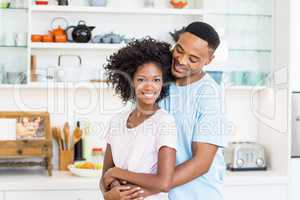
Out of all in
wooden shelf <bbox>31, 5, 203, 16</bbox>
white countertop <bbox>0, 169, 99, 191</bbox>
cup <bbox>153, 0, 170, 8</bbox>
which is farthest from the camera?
cup <bbox>153, 0, 170, 8</bbox>

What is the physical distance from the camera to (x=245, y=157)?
333 cm

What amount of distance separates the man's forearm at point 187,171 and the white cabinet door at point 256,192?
1.53m

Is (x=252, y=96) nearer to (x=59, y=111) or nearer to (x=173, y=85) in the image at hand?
(x=59, y=111)

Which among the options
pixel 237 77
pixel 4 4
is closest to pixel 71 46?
pixel 4 4

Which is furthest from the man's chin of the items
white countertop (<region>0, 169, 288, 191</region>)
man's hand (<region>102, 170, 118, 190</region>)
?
white countertop (<region>0, 169, 288, 191</region>)

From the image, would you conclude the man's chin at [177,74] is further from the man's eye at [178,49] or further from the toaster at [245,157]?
the toaster at [245,157]

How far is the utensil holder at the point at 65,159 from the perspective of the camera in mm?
3270

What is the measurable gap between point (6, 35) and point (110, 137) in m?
1.72

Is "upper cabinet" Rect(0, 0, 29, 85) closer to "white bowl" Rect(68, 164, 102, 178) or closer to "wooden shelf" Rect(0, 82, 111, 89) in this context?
"wooden shelf" Rect(0, 82, 111, 89)

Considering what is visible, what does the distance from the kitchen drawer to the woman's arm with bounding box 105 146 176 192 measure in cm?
138

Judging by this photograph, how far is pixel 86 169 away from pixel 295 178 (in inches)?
51.3

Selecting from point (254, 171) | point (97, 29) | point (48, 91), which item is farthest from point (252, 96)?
point (48, 91)

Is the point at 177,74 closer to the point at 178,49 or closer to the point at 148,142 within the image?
the point at 178,49

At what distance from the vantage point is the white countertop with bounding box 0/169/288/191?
2.84m
